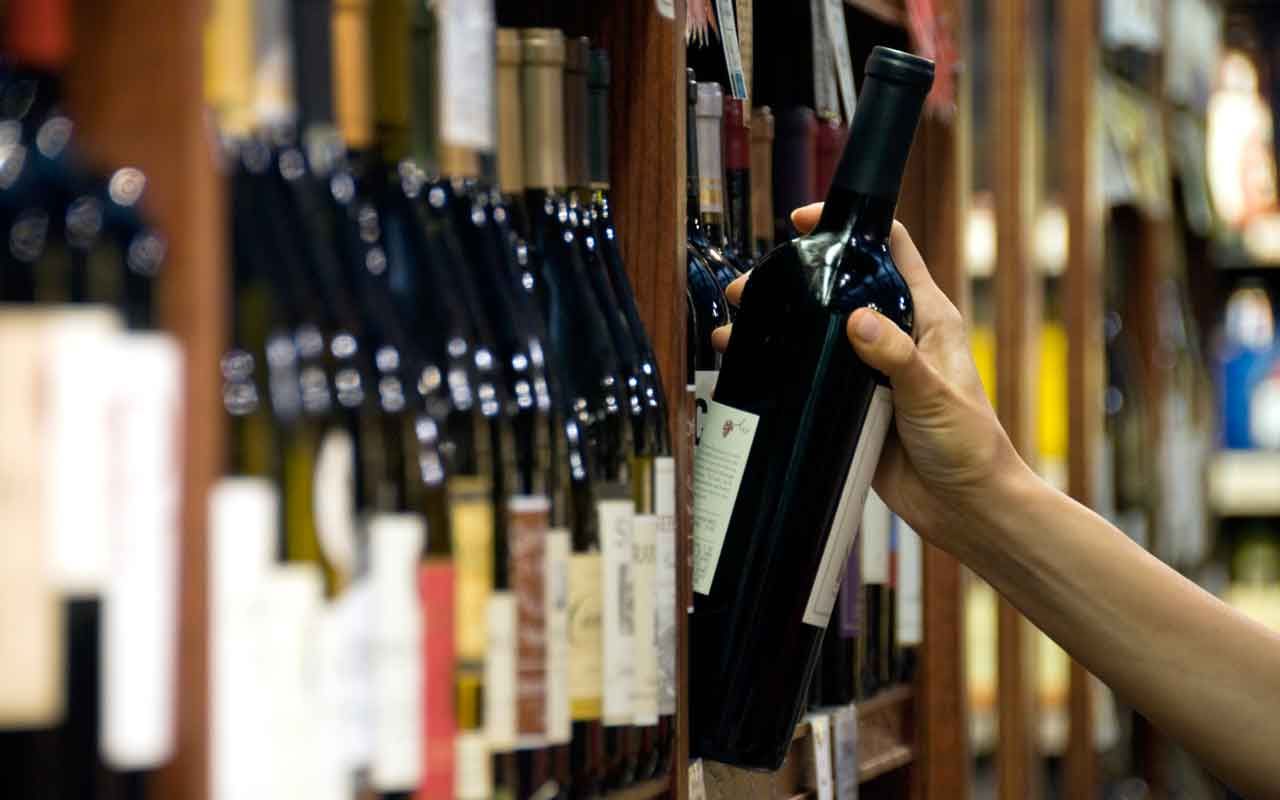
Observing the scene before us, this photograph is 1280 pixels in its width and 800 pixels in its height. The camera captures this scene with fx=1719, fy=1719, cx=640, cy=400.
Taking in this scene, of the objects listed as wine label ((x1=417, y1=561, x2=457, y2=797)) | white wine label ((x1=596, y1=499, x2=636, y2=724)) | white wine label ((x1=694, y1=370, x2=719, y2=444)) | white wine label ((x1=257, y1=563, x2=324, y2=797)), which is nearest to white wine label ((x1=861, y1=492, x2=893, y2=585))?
white wine label ((x1=694, y1=370, x2=719, y2=444))

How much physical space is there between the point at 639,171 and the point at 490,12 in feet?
0.95

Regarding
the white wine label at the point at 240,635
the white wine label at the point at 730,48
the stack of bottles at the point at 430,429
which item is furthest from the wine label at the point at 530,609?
the white wine label at the point at 730,48

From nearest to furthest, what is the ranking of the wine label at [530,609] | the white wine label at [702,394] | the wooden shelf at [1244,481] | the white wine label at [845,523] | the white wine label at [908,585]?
the wine label at [530,609], the white wine label at [845,523], the white wine label at [702,394], the white wine label at [908,585], the wooden shelf at [1244,481]

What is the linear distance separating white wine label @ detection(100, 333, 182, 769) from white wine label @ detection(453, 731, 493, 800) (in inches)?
10.2

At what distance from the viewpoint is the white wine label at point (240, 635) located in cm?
65

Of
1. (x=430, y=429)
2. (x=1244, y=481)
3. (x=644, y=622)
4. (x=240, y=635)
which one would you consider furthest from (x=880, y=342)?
(x=1244, y=481)

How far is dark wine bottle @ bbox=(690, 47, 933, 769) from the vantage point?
3.66 feet

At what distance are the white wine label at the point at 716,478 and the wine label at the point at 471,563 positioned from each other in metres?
0.30

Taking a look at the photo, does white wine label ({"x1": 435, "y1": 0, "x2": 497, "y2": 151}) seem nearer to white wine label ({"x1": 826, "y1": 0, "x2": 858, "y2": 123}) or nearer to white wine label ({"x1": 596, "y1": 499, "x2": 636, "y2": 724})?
white wine label ({"x1": 596, "y1": 499, "x2": 636, "y2": 724})

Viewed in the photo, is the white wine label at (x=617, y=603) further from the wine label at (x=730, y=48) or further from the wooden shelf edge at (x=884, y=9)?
the wooden shelf edge at (x=884, y=9)

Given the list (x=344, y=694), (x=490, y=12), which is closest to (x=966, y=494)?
(x=490, y=12)

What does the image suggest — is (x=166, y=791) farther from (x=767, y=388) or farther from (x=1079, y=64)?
(x=1079, y=64)

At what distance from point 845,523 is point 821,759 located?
377 millimetres

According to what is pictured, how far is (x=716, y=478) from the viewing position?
1154mm
